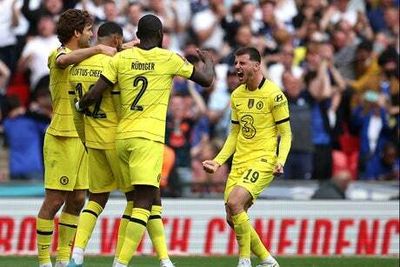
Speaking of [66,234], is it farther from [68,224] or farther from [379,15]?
[379,15]

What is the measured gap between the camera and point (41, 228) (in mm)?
13984

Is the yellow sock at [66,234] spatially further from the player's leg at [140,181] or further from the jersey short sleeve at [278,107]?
the jersey short sleeve at [278,107]

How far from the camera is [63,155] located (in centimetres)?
1392

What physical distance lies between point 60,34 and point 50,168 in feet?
4.65

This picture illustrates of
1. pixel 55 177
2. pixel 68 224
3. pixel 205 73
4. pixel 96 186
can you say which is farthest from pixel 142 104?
pixel 68 224

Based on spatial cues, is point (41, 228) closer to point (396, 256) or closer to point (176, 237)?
point (176, 237)

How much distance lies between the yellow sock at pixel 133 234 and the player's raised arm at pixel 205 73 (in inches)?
56.4

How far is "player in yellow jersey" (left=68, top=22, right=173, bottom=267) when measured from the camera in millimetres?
13469

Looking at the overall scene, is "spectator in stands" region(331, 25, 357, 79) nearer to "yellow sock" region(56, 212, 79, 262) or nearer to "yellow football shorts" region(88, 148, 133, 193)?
"yellow sock" region(56, 212, 79, 262)

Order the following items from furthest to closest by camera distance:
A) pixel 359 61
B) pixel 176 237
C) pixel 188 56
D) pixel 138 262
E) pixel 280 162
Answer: pixel 359 61
pixel 188 56
pixel 176 237
pixel 138 262
pixel 280 162

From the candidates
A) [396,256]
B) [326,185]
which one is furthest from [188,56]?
[396,256]

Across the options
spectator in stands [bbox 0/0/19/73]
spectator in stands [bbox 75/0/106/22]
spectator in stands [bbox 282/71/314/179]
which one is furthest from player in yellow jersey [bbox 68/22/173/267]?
spectator in stands [bbox 75/0/106/22]

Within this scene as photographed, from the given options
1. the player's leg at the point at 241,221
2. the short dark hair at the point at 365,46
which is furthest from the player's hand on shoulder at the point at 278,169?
the short dark hair at the point at 365,46

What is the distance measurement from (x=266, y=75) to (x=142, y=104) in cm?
929
